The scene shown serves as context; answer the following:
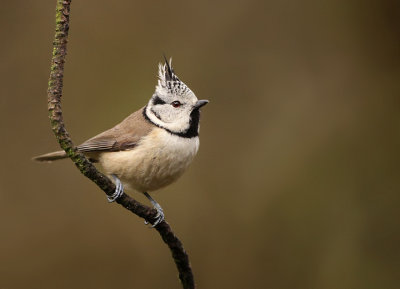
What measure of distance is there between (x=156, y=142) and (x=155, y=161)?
5.4 inches

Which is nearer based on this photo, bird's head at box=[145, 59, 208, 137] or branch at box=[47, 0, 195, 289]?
branch at box=[47, 0, 195, 289]

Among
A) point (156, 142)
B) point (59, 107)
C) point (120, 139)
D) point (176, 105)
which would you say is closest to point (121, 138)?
point (120, 139)

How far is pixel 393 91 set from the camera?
17.1ft

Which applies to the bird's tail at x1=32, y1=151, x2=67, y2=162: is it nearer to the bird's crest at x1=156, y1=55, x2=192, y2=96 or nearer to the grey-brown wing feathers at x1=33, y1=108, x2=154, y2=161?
the grey-brown wing feathers at x1=33, y1=108, x2=154, y2=161

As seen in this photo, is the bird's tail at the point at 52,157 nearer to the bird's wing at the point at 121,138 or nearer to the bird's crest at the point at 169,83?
the bird's wing at the point at 121,138

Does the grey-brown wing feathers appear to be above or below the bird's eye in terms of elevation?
below

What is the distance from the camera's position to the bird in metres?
3.33

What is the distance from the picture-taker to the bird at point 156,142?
10.9 feet

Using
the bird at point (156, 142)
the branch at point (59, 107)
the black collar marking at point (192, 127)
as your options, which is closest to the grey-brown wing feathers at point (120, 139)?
the bird at point (156, 142)

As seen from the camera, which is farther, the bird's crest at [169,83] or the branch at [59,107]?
the bird's crest at [169,83]

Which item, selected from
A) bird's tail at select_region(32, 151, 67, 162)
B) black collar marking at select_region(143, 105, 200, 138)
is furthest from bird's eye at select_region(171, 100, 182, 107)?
bird's tail at select_region(32, 151, 67, 162)

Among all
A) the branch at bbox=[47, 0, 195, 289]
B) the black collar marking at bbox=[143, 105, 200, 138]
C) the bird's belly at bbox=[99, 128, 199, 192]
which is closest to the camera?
the branch at bbox=[47, 0, 195, 289]

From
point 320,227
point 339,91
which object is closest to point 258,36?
point 339,91

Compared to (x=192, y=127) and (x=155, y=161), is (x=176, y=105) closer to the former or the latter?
(x=192, y=127)
